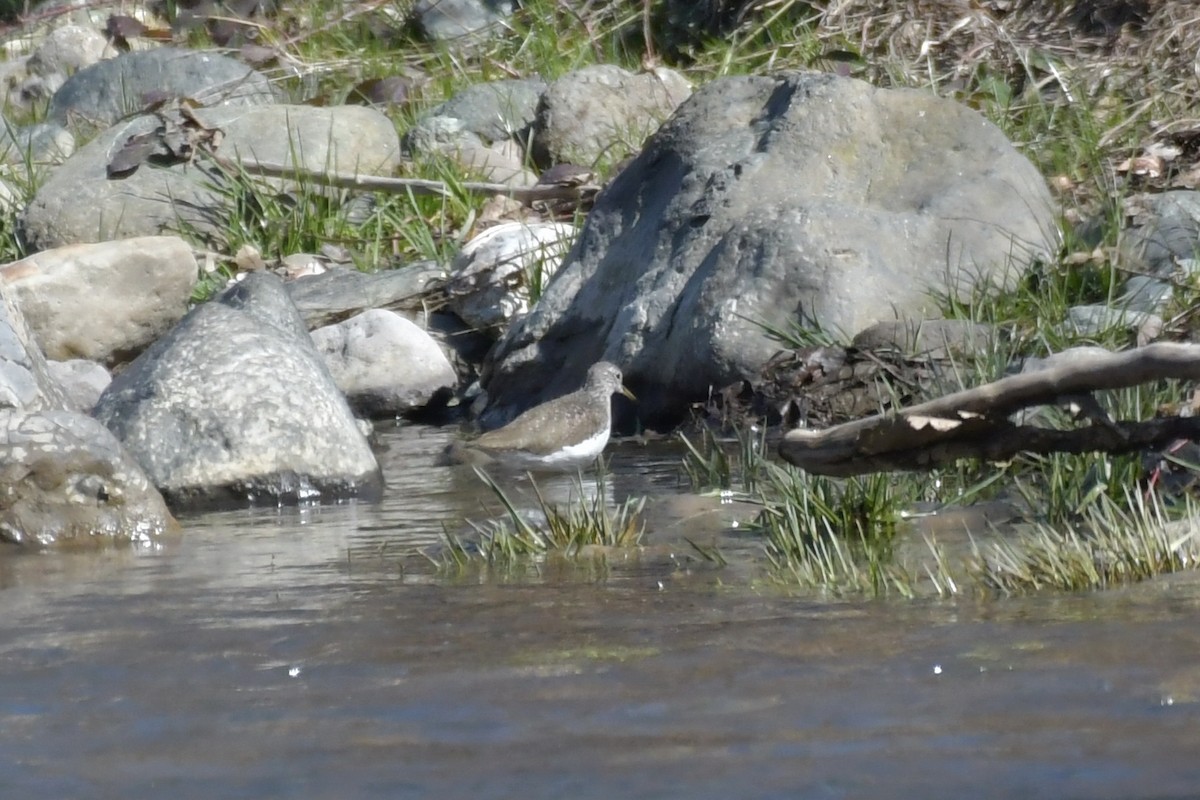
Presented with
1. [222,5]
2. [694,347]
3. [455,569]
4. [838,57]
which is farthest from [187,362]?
[222,5]

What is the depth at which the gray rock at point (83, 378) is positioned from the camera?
9711mm

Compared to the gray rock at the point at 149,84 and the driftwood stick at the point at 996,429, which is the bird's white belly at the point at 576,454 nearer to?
the driftwood stick at the point at 996,429

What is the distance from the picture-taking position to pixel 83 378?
1003cm

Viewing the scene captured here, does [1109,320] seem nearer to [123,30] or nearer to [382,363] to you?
[382,363]

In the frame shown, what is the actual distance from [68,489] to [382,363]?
13.2 feet

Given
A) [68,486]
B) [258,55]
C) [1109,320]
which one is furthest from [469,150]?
[68,486]

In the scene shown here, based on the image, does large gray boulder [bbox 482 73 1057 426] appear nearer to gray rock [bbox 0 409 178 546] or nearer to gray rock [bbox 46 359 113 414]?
gray rock [bbox 46 359 113 414]

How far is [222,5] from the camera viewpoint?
59.5ft

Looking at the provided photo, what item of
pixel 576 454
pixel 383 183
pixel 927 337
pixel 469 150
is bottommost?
pixel 576 454

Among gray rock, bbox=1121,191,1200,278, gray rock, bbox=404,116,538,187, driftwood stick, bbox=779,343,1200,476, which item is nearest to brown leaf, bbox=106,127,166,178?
gray rock, bbox=404,116,538,187

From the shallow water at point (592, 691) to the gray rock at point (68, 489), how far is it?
1.42 meters

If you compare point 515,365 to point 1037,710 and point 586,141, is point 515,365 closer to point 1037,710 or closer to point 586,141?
point 586,141

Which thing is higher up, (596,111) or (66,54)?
(66,54)

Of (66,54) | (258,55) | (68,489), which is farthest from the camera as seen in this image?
(66,54)
